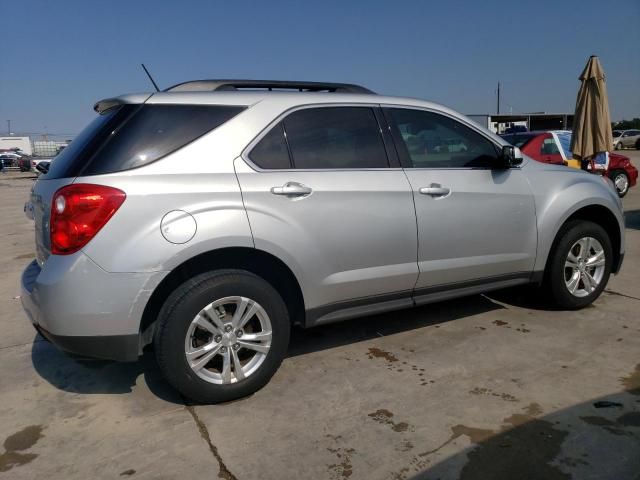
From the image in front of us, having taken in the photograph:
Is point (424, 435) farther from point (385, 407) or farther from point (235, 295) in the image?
point (235, 295)

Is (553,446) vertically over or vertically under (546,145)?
under

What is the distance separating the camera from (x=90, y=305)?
2.59 metres

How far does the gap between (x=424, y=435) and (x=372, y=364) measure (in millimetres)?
886

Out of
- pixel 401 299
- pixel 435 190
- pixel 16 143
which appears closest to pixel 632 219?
pixel 435 190

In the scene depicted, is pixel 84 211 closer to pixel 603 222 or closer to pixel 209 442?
pixel 209 442

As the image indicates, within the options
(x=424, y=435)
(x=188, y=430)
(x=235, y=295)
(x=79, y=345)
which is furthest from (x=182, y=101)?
(x=424, y=435)

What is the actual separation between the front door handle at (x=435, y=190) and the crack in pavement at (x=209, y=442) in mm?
1962

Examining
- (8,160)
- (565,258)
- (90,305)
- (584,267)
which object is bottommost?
(584,267)

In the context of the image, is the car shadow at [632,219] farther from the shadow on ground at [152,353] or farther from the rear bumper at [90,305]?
the rear bumper at [90,305]

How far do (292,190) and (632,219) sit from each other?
8181 mm

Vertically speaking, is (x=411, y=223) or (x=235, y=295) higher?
(x=411, y=223)

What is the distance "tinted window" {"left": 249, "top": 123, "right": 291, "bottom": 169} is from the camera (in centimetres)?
298

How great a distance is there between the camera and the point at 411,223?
3.39 metres

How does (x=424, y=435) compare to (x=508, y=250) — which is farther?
(x=508, y=250)
